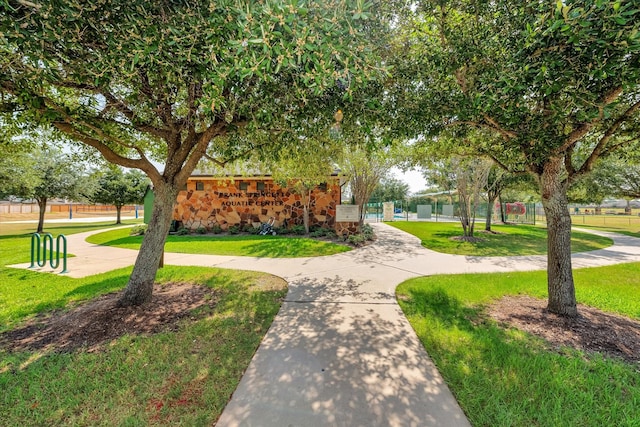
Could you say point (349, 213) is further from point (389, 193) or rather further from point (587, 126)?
point (389, 193)

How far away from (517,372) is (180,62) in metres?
4.77

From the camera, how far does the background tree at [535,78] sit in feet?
7.38

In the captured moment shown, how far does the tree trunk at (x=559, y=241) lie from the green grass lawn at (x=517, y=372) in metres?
1.06

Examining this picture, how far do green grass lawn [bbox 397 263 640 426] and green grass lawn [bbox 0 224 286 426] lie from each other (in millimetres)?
2279

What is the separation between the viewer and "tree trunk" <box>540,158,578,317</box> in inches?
162

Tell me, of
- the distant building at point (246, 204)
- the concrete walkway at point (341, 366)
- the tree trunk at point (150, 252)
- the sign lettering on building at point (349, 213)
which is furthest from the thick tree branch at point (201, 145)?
the distant building at point (246, 204)

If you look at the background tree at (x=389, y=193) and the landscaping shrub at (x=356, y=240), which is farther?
the background tree at (x=389, y=193)

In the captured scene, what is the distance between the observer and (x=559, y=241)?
4.14 metres

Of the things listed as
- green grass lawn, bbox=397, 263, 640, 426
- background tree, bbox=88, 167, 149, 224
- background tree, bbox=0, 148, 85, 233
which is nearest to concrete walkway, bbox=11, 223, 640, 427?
green grass lawn, bbox=397, 263, 640, 426

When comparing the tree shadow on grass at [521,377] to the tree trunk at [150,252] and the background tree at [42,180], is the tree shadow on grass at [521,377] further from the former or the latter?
the background tree at [42,180]

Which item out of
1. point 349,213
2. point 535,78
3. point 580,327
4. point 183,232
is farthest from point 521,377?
point 183,232

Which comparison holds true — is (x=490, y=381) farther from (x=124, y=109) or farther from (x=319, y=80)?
(x=124, y=109)

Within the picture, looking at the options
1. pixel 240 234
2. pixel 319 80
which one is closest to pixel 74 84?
pixel 319 80

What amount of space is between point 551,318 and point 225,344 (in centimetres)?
486
